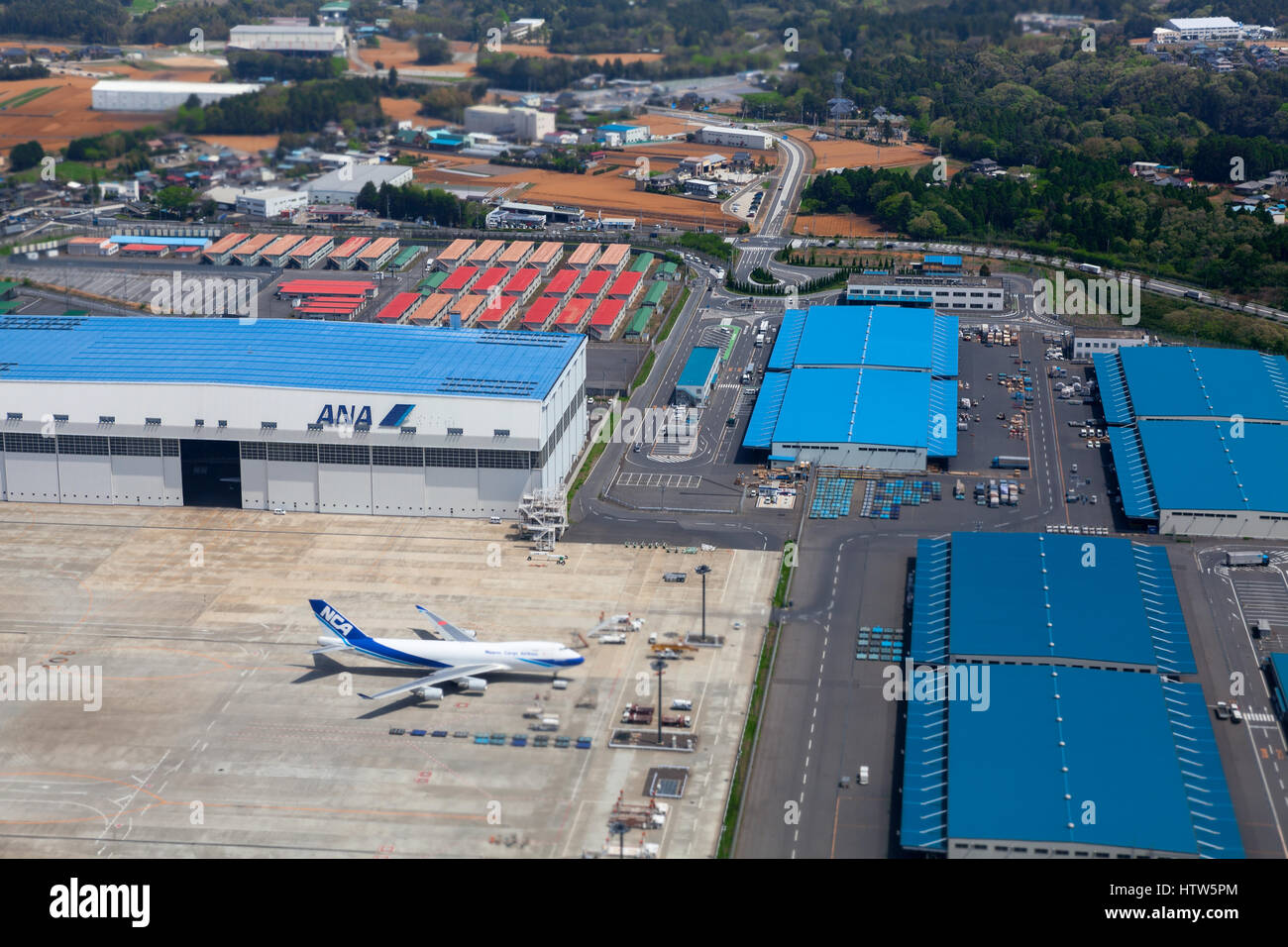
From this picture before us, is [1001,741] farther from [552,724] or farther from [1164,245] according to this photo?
[1164,245]

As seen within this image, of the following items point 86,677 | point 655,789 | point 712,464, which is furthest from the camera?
point 712,464

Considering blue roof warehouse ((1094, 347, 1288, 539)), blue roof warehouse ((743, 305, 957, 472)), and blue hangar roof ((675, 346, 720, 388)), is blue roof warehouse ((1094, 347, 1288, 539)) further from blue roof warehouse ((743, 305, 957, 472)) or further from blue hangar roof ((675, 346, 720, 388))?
blue hangar roof ((675, 346, 720, 388))

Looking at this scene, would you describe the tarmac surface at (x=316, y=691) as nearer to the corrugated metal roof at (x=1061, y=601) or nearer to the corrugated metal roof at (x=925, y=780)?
the corrugated metal roof at (x=925, y=780)

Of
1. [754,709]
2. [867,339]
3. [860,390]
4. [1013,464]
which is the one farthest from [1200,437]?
[754,709]

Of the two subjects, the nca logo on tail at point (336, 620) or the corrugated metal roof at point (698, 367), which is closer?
the nca logo on tail at point (336, 620)

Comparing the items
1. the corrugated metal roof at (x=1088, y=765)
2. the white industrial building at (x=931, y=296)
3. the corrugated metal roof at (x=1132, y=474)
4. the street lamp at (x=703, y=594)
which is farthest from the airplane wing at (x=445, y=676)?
the white industrial building at (x=931, y=296)

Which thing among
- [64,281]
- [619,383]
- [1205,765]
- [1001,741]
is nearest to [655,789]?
[1001,741]
